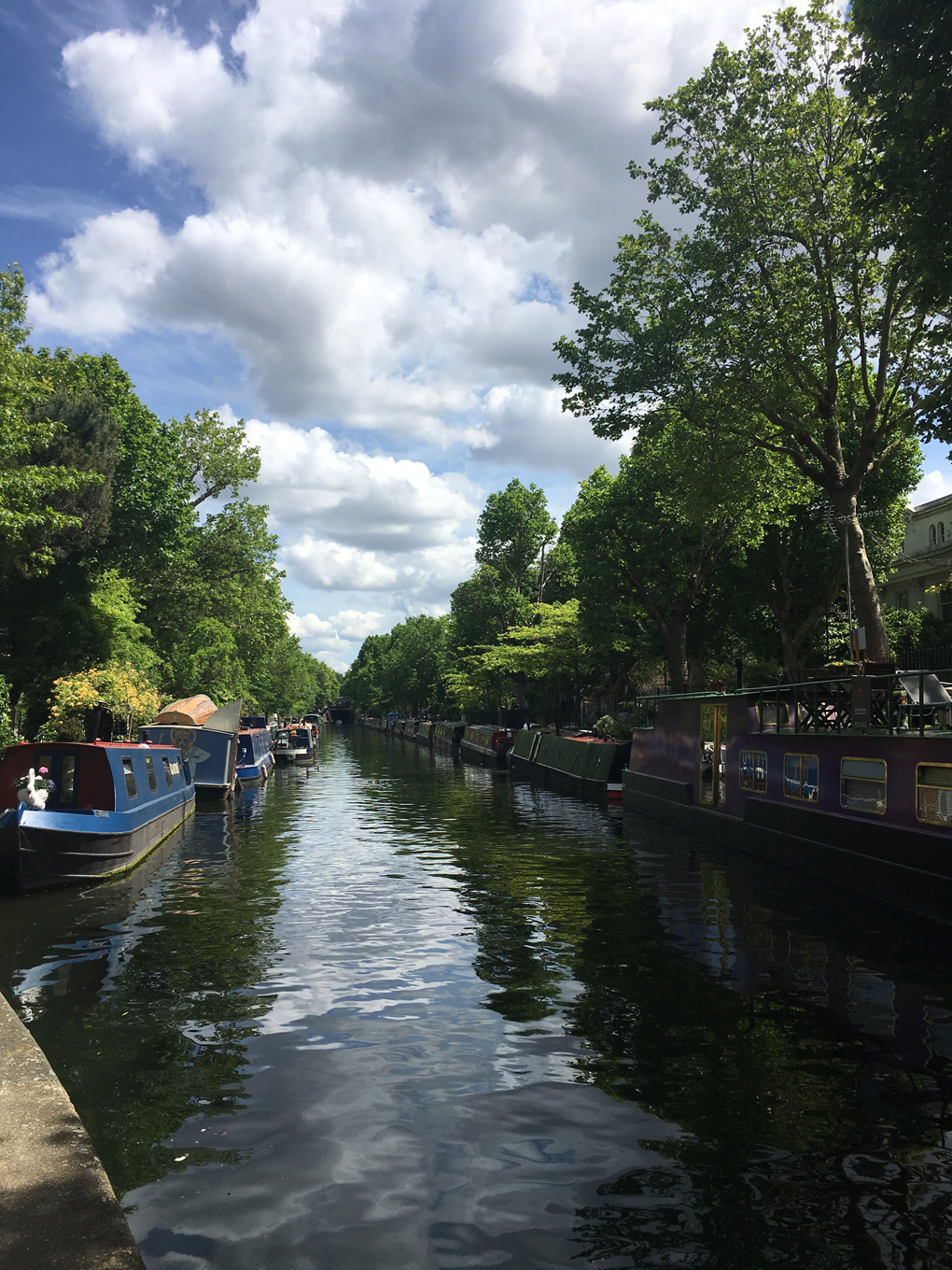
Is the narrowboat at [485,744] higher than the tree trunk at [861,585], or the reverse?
the tree trunk at [861,585]

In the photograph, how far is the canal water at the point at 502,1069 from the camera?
588 cm

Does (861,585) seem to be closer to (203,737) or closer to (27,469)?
(27,469)

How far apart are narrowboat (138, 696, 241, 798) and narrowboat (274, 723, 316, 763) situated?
26535 millimetres

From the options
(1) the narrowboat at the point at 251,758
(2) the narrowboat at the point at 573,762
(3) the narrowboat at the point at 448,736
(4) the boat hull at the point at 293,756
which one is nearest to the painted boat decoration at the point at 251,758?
(1) the narrowboat at the point at 251,758

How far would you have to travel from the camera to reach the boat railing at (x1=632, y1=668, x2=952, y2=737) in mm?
16258

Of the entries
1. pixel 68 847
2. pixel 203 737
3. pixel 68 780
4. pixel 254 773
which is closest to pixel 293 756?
pixel 254 773

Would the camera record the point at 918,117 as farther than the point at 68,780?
No

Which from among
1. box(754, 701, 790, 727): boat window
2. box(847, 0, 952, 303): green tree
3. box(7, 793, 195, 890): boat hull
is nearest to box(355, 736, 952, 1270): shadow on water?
box(754, 701, 790, 727): boat window

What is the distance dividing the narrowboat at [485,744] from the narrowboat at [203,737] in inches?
900

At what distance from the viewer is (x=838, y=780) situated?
18281 millimetres

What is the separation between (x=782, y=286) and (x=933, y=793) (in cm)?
1418

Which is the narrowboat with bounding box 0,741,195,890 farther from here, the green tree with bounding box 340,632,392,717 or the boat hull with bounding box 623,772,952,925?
the green tree with bounding box 340,632,392,717

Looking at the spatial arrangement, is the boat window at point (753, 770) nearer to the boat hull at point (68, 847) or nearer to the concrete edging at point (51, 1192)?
the boat hull at point (68, 847)

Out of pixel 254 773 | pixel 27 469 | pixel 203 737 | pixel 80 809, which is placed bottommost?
pixel 254 773
